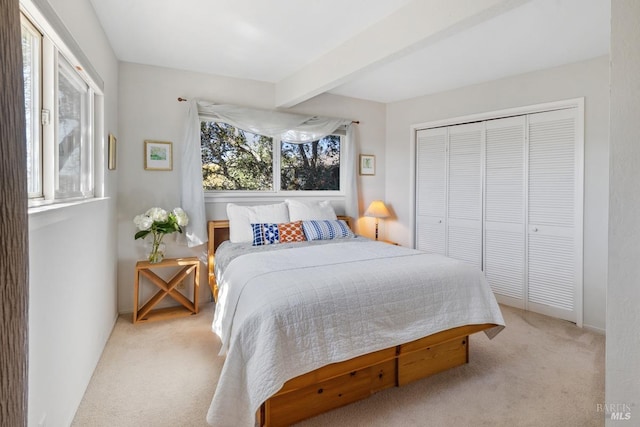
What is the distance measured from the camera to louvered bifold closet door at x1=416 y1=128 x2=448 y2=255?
4367mm

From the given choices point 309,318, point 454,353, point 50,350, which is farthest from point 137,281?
point 454,353

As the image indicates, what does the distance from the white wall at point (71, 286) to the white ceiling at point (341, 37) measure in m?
0.47

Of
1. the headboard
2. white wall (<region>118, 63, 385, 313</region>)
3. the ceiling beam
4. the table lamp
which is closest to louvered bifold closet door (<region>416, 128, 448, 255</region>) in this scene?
the table lamp

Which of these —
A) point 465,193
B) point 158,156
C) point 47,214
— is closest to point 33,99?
point 47,214

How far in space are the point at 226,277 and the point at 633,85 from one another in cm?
240

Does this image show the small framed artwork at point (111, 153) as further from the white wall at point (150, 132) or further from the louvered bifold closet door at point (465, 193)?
the louvered bifold closet door at point (465, 193)

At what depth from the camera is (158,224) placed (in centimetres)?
323

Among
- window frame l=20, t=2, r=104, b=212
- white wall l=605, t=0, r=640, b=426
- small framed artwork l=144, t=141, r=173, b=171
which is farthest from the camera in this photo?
small framed artwork l=144, t=141, r=173, b=171

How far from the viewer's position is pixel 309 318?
1.82 meters

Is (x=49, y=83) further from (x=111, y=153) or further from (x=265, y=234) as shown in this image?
(x=265, y=234)

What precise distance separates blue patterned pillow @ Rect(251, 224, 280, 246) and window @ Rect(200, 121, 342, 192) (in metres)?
0.79

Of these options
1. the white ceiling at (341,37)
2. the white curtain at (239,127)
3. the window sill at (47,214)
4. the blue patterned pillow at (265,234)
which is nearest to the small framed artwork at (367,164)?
the white curtain at (239,127)

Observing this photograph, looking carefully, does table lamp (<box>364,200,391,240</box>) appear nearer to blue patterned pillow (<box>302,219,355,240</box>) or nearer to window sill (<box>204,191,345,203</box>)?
window sill (<box>204,191,345,203</box>)

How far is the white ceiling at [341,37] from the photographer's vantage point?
2266 mm
